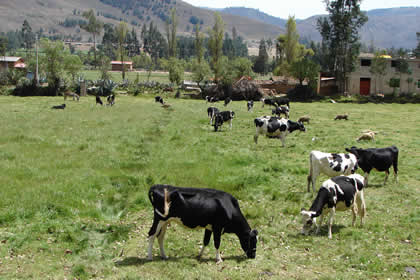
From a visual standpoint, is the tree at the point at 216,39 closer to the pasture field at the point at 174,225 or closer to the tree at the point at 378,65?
the tree at the point at 378,65

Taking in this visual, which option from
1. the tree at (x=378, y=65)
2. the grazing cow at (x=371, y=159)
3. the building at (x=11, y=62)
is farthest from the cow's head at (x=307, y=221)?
the building at (x=11, y=62)

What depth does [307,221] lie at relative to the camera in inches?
382

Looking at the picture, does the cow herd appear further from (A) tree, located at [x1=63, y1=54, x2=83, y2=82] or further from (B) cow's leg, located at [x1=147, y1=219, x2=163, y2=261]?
(A) tree, located at [x1=63, y1=54, x2=83, y2=82]

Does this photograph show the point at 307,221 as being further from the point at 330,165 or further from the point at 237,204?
the point at 330,165

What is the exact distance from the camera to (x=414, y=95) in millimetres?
54344

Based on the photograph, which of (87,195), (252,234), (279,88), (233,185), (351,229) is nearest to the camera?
(252,234)

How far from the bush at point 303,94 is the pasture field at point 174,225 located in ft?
115

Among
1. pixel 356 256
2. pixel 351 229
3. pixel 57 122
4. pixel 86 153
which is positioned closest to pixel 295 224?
pixel 351 229

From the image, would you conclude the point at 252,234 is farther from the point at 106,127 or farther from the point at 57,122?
→ the point at 57,122

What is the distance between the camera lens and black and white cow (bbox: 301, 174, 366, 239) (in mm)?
9758

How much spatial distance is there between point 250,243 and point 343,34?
190 ft

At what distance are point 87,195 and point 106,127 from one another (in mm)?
14318

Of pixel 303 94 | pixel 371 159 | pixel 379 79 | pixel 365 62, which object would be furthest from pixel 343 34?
pixel 371 159

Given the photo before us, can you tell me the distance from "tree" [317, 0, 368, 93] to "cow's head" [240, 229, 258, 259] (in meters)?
54.8
